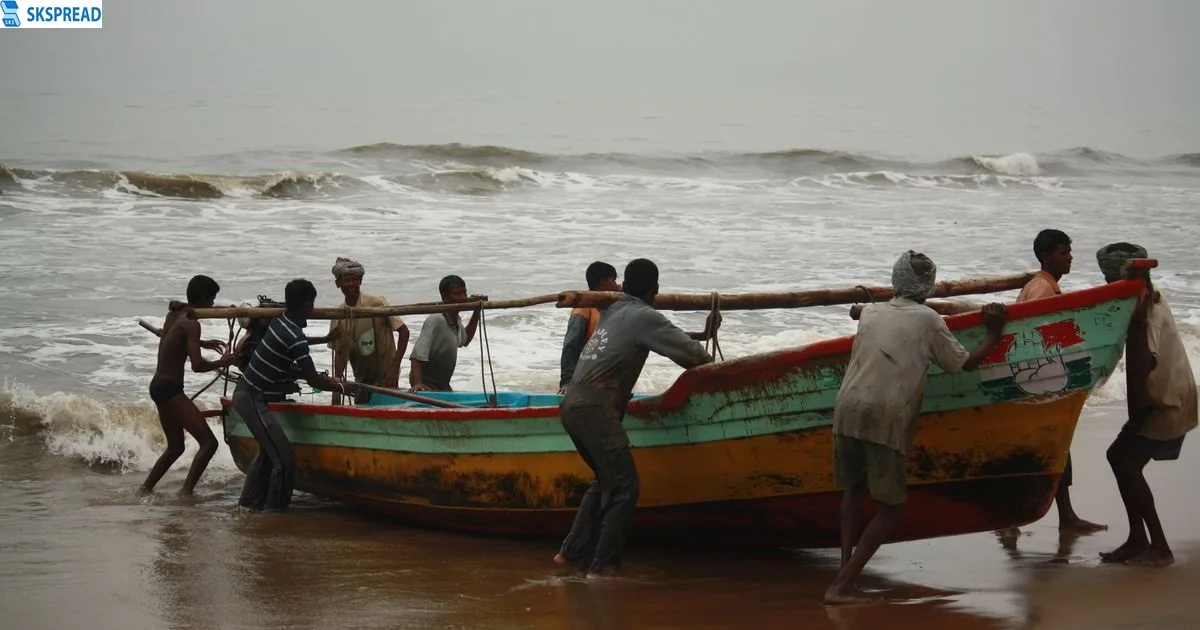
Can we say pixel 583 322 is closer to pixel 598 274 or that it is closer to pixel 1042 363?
pixel 598 274

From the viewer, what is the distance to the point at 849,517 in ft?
17.7

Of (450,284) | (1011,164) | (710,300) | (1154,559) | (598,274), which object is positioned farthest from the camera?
(1011,164)

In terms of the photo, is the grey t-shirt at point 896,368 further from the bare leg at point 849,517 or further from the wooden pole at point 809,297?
the wooden pole at point 809,297

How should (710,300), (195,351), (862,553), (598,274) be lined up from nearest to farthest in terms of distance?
(862,553) → (710,300) → (598,274) → (195,351)

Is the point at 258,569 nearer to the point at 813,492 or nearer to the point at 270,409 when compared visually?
the point at 270,409

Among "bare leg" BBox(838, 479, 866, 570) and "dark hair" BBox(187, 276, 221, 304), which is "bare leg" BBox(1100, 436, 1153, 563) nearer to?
"bare leg" BBox(838, 479, 866, 570)

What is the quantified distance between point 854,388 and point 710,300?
5.05 feet

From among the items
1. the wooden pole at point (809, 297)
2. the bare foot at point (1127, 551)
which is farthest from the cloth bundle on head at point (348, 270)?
the bare foot at point (1127, 551)

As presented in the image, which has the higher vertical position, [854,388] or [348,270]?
[348,270]

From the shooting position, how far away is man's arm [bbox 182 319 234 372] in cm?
771

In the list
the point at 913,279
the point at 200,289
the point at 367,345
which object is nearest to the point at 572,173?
the point at 367,345

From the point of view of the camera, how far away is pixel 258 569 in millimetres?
6238

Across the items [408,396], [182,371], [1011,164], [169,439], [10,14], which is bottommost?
[169,439]

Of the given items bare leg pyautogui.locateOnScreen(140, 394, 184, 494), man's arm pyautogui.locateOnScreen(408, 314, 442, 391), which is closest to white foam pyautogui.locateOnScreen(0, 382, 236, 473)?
bare leg pyautogui.locateOnScreen(140, 394, 184, 494)
